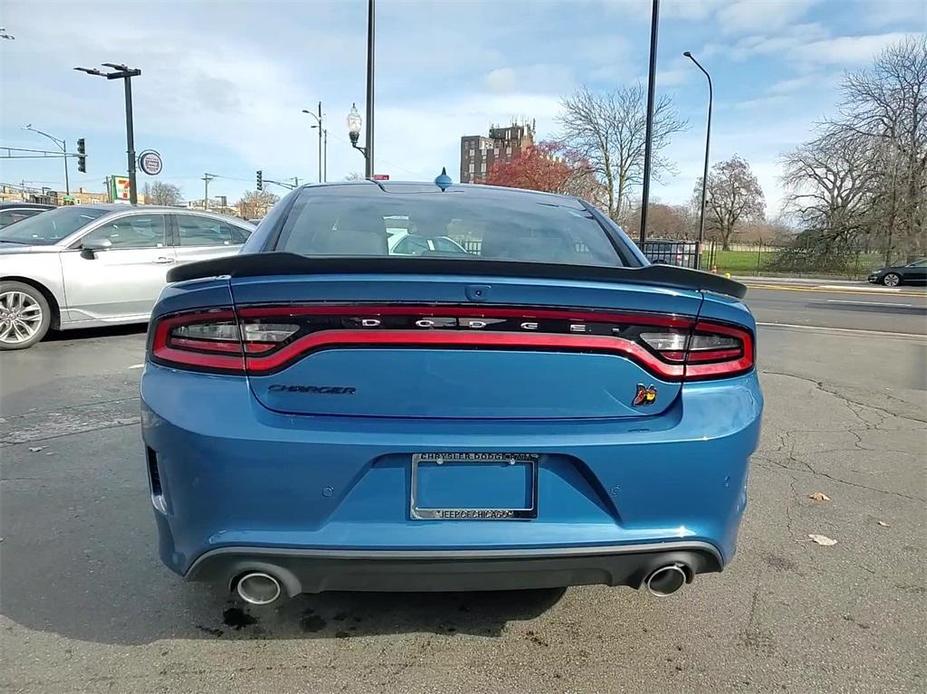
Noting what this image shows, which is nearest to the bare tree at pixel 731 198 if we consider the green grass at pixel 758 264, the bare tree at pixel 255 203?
the green grass at pixel 758 264

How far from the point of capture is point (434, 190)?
3.39 metres

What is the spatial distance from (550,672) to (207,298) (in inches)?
64.8

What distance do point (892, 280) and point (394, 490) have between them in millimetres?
36170

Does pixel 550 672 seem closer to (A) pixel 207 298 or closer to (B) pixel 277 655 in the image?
(B) pixel 277 655

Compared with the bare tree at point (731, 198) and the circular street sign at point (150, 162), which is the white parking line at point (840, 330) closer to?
the circular street sign at point (150, 162)

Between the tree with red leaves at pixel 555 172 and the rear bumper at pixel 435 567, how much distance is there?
41329 millimetres

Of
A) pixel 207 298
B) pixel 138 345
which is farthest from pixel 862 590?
pixel 138 345

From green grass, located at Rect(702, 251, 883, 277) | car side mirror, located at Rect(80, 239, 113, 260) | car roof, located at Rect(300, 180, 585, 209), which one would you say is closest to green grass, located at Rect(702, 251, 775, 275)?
green grass, located at Rect(702, 251, 883, 277)

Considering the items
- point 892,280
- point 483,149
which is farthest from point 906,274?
point 483,149

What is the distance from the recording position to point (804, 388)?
6.58 m

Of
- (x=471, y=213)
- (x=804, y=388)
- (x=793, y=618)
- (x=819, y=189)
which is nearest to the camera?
(x=793, y=618)

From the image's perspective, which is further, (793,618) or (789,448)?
(789,448)

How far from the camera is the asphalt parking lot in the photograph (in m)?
2.16

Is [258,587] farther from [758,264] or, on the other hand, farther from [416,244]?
[758,264]
